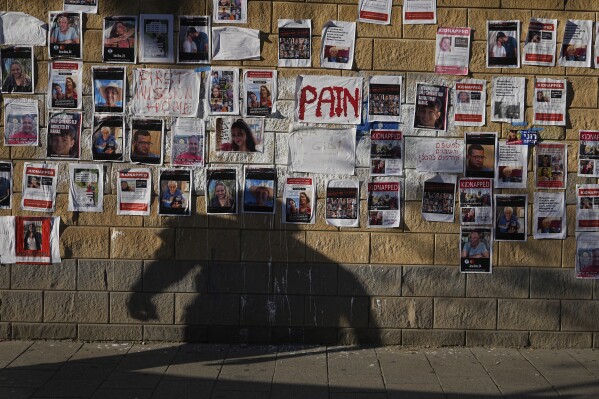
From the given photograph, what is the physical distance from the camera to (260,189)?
7.18 meters

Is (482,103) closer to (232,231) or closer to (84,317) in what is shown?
(232,231)

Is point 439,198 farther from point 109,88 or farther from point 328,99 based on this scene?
point 109,88

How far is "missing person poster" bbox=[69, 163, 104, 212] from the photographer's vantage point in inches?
283

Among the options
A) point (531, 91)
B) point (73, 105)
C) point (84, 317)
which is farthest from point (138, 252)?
point (531, 91)

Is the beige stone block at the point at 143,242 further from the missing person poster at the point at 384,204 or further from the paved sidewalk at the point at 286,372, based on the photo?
the missing person poster at the point at 384,204

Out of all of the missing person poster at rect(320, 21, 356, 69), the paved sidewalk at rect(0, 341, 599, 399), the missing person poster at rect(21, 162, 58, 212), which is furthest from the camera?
the missing person poster at rect(21, 162, 58, 212)

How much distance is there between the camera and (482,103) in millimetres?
7160

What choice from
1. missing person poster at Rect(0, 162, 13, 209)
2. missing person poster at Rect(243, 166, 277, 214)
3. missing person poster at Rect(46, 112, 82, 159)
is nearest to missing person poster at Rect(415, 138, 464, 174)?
missing person poster at Rect(243, 166, 277, 214)

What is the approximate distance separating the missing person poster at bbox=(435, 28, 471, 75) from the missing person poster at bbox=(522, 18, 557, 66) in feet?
1.78

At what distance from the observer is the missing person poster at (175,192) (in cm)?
715

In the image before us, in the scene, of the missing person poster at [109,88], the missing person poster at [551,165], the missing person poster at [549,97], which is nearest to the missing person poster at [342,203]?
the missing person poster at [551,165]

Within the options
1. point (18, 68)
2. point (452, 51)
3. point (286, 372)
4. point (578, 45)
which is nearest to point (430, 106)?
point (452, 51)

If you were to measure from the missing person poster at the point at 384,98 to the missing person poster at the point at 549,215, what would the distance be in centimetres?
154

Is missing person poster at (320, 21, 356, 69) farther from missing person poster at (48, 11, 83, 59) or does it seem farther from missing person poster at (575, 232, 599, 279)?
missing person poster at (575, 232, 599, 279)
